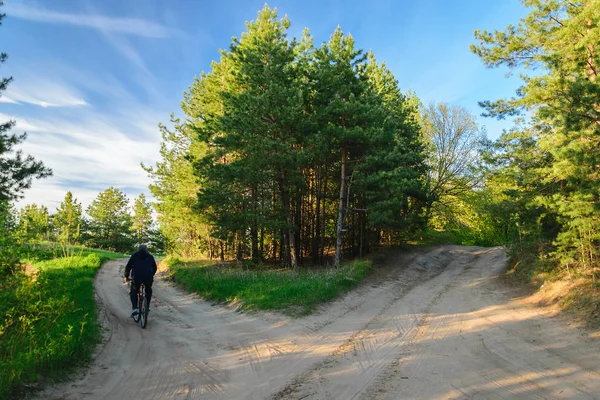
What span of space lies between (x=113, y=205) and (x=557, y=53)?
71.3 m

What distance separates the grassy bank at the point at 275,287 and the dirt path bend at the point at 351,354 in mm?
606

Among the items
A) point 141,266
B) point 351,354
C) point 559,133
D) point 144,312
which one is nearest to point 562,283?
point 559,133

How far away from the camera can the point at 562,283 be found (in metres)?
10.5

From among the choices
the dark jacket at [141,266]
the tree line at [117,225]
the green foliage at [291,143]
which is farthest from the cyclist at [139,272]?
the tree line at [117,225]

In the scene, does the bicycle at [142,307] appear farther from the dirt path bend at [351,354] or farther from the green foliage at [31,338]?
the green foliage at [31,338]

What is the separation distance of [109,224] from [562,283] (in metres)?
70.6

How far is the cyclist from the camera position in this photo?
8.43 metres

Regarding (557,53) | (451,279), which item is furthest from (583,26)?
(451,279)

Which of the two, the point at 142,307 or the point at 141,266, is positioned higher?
the point at 141,266

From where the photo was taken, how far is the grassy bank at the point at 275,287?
10.1 m

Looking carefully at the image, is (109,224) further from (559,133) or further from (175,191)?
(559,133)

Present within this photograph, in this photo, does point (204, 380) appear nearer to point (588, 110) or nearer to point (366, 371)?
point (366, 371)

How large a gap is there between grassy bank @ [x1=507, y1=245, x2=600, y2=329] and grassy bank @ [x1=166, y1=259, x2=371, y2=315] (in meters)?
6.13

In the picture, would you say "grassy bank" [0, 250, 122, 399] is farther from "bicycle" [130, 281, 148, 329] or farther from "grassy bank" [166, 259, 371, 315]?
"grassy bank" [166, 259, 371, 315]
